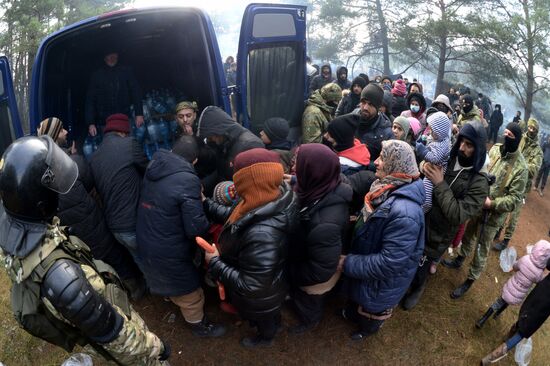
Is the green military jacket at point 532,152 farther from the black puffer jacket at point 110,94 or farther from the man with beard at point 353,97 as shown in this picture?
the black puffer jacket at point 110,94

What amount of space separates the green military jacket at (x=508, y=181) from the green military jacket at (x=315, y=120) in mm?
2192

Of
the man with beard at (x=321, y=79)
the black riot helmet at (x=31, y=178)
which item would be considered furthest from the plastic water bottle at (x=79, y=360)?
the man with beard at (x=321, y=79)

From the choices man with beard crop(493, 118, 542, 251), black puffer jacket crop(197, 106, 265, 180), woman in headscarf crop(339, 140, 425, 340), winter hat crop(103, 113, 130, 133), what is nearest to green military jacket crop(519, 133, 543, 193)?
man with beard crop(493, 118, 542, 251)

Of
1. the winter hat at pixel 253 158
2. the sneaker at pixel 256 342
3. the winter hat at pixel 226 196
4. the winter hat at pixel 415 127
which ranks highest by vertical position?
the winter hat at pixel 253 158

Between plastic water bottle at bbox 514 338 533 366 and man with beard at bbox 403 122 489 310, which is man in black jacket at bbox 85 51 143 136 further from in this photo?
plastic water bottle at bbox 514 338 533 366

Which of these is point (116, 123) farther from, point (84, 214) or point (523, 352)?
point (523, 352)

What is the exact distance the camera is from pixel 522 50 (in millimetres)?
14109

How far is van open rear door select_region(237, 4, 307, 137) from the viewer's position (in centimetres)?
394

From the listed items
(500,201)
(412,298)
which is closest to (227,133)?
(412,298)

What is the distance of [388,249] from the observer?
8.14 ft

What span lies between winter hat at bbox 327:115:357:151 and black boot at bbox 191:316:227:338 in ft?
7.01

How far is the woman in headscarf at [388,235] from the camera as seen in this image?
246 cm

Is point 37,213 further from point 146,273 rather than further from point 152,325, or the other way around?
point 152,325

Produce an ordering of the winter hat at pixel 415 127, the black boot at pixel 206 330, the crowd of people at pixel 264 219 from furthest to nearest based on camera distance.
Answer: the winter hat at pixel 415 127 → the black boot at pixel 206 330 → the crowd of people at pixel 264 219
